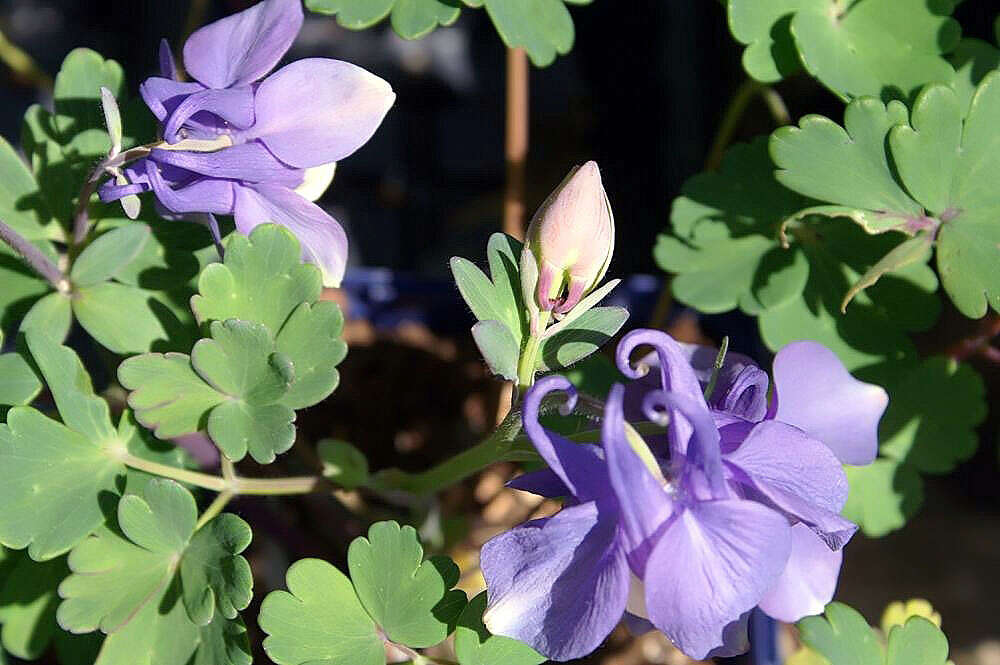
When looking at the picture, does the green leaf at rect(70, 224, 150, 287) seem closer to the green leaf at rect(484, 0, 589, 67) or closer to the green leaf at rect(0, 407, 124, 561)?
the green leaf at rect(0, 407, 124, 561)

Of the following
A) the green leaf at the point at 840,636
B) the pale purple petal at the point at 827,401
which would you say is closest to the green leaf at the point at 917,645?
the green leaf at the point at 840,636

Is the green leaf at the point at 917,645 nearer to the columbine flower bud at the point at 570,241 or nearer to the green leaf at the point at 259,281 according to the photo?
the columbine flower bud at the point at 570,241

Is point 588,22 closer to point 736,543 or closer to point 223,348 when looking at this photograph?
point 223,348

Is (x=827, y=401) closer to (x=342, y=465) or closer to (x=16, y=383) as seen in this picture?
(x=342, y=465)

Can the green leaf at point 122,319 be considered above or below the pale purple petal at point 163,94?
below

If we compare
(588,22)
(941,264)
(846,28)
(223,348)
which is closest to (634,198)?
(588,22)

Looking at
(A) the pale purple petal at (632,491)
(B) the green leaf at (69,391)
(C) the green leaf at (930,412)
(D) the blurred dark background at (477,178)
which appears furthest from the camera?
(D) the blurred dark background at (477,178)

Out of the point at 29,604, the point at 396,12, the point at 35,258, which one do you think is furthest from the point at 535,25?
the point at 29,604
